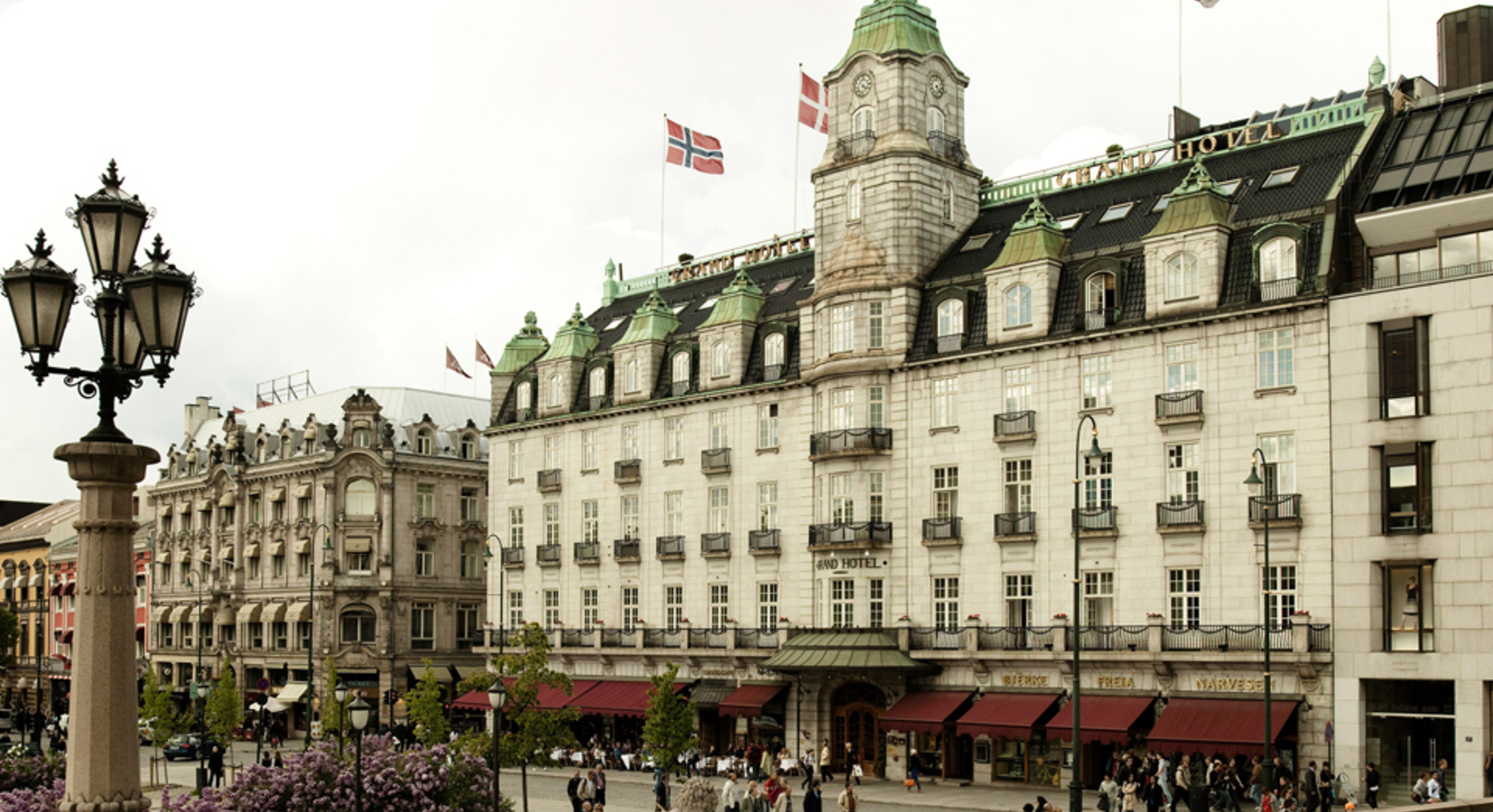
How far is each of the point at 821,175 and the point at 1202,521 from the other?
848 inches

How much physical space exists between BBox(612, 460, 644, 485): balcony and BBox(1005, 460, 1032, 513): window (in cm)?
1931

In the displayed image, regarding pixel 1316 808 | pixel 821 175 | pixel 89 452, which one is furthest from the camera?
pixel 821 175

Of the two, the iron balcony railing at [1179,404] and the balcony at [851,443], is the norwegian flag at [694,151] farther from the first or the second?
the iron balcony railing at [1179,404]

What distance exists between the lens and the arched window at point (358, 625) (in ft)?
286

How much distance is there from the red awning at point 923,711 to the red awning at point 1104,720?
4.08 metres

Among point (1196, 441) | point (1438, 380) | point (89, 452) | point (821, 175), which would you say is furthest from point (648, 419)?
point (89, 452)

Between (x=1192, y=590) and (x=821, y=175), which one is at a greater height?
(x=821, y=175)

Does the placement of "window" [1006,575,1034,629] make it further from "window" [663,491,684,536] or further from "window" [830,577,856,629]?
"window" [663,491,684,536]

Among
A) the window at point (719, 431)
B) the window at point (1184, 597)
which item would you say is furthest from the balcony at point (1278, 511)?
the window at point (719, 431)

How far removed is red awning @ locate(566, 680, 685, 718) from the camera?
6538cm

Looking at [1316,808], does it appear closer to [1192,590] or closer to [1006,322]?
[1192,590]

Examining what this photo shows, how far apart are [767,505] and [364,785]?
39503 mm

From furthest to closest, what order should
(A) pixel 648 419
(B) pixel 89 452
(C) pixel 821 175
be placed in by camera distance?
1. (A) pixel 648 419
2. (C) pixel 821 175
3. (B) pixel 89 452

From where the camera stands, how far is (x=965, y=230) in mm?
63594
